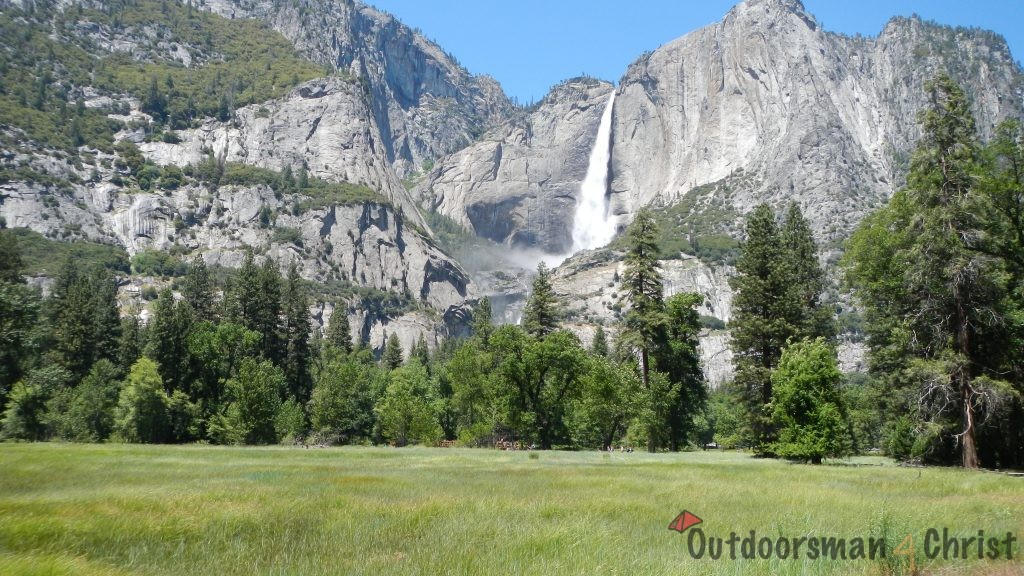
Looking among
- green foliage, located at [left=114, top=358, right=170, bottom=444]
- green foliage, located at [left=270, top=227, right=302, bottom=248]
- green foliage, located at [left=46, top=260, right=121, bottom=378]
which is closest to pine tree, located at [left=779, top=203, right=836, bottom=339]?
green foliage, located at [left=114, top=358, right=170, bottom=444]

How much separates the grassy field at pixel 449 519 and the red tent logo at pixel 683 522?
0.83 feet

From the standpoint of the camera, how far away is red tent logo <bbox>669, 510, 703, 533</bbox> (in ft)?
36.0

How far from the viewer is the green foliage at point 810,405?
29312mm

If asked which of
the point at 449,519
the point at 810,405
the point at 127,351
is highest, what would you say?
the point at 127,351

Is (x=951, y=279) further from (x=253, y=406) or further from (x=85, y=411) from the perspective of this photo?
(x=85, y=411)

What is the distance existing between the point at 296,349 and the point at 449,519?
67.9 m

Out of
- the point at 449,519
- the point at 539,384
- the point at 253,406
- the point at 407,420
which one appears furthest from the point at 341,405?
the point at 449,519

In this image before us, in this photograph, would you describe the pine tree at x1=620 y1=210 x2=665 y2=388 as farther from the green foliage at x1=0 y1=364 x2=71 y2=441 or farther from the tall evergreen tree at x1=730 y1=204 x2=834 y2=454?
the green foliage at x1=0 y1=364 x2=71 y2=441

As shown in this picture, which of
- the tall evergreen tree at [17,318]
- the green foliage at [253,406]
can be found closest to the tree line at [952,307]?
the tall evergreen tree at [17,318]

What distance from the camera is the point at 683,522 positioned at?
37.0ft

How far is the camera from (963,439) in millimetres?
25422

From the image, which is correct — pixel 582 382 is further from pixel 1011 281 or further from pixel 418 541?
pixel 418 541

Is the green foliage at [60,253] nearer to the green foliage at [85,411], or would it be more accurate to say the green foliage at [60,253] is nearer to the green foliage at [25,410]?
the green foliage at [85,411]

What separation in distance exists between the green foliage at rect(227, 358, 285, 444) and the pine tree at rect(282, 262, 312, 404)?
13993 mm
